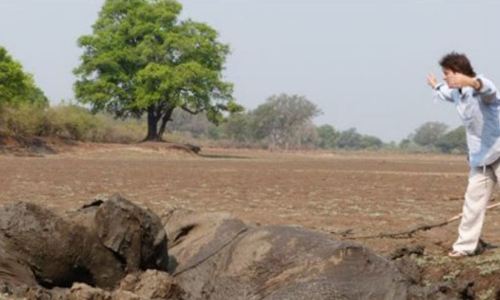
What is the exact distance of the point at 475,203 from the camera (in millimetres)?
8391

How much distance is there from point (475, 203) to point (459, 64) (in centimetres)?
138

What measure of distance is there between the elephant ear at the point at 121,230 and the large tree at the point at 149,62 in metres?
49.4

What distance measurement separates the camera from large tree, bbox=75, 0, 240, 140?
5684 cm

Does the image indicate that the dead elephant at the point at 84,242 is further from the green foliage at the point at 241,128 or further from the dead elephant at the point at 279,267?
the green foliage at the point at 241,128

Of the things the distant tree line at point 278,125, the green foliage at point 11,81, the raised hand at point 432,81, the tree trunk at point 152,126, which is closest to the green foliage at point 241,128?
the distant tree line at point 278,125

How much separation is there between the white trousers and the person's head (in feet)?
3.02

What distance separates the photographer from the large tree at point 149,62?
56.8m

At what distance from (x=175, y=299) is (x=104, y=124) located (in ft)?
186

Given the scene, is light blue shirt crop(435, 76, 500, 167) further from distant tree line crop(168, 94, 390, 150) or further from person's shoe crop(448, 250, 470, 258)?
distant tree line crop(168, 94, 390, 150)

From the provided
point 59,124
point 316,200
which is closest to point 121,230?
point 316,200

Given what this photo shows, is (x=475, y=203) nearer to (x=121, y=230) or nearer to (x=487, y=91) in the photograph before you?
(x=487, y=91)

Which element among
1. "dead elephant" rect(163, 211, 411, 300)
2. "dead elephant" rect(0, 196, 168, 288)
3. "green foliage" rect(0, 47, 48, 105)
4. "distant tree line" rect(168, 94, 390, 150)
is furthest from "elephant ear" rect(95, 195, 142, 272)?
"distant tree line" rect(168, 94, 390, 150)

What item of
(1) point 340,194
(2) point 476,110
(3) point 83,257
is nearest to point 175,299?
(3) point 83,257

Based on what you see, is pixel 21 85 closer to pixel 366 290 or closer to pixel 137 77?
pixel 137 77
